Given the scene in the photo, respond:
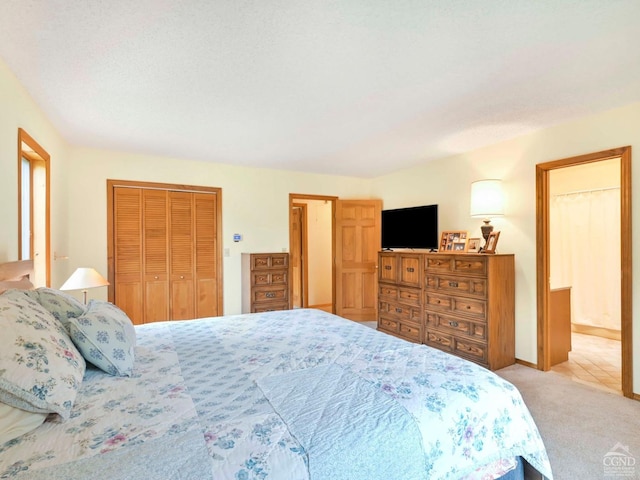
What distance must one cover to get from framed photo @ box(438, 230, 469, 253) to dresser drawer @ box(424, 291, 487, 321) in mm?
579

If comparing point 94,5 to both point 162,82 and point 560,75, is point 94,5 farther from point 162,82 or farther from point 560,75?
point 560,75

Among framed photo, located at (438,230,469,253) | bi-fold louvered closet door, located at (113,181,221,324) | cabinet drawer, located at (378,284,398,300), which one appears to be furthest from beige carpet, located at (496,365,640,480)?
bi-fold louvered closet door, located at (113,181,221,324)

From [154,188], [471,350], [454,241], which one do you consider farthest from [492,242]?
[154,188]

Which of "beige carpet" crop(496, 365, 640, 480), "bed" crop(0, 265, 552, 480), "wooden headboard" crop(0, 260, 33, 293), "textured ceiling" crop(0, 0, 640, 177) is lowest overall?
"beige carpet" crop(496, 365, 640, 480)

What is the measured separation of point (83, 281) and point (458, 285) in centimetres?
357

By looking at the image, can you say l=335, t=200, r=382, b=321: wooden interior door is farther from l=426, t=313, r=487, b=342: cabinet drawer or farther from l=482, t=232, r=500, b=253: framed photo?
l=482, t=232, r=500, b=253: framed photo

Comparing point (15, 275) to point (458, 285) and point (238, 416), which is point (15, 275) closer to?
point (238, 416)

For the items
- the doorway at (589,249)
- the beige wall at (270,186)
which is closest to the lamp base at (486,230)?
the beige wall at (270,186)

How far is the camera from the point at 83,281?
292 centimetres

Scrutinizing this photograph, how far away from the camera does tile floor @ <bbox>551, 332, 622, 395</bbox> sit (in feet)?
10.0

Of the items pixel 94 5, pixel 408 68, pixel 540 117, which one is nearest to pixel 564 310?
pixel 540 117

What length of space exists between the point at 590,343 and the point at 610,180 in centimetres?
218

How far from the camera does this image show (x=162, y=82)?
2258 mm

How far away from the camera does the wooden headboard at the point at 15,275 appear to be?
69.2 inches
